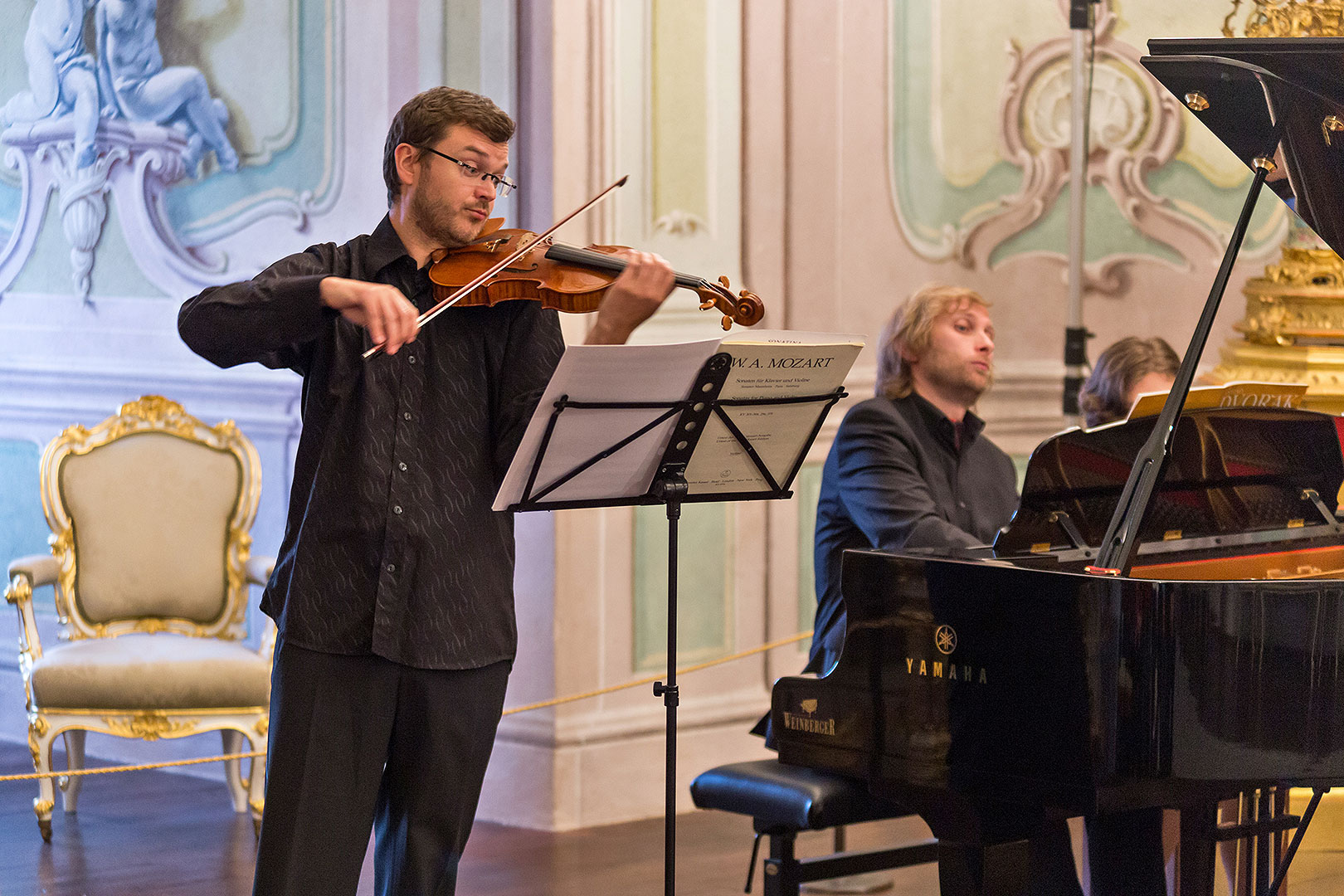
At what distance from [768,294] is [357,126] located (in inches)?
47.8

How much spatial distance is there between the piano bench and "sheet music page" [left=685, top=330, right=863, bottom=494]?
2.29 ft

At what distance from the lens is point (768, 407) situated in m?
2.49

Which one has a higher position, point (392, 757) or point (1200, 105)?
point (1200, 105)

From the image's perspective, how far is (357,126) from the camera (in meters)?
4.59

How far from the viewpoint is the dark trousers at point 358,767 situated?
89.5 inches

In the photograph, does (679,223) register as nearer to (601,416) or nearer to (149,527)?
(149,527)

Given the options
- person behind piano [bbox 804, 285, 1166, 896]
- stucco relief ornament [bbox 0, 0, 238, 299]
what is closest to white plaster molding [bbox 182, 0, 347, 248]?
stucco relief ornament [bbox 0, 0, 238, 299]

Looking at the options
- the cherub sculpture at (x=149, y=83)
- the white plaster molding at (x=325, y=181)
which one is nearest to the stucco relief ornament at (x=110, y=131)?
the cherub sculpture at (x=149, y=83)

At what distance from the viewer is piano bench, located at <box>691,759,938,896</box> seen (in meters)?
3.01

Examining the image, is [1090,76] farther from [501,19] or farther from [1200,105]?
[1200,105]

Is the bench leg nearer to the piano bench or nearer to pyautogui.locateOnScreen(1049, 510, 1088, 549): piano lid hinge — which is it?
the piano bench

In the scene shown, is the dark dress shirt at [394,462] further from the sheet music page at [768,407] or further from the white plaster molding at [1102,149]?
the white plaster molding at [1102,149]

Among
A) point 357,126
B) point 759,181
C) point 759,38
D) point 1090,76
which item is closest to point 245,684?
point 357,126

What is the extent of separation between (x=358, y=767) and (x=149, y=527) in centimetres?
248
